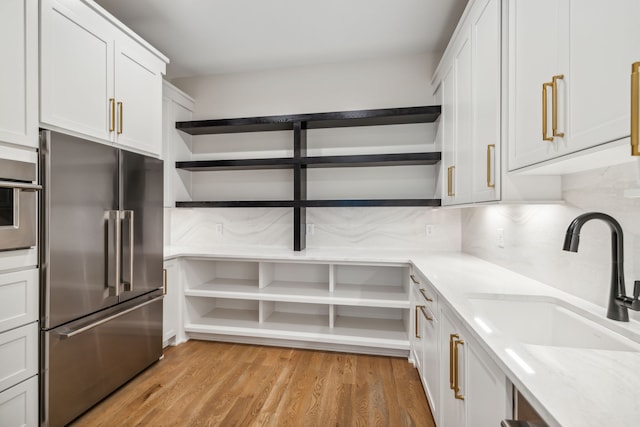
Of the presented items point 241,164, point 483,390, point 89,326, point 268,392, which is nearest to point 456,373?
point 483,390

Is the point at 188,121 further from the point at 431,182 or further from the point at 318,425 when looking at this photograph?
the point at 318,425

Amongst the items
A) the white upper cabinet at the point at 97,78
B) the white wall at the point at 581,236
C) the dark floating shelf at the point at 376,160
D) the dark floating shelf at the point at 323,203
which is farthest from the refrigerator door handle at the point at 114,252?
the white wall at the point at 581,236

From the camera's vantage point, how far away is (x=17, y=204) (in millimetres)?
1443

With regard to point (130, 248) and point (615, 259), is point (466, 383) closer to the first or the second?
point (615, 259)

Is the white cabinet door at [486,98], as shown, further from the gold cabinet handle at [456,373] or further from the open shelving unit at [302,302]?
the open shelving unit at [302,302]

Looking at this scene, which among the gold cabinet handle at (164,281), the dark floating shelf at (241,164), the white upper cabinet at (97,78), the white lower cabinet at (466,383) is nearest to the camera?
the white lower cabinet at (466,383)

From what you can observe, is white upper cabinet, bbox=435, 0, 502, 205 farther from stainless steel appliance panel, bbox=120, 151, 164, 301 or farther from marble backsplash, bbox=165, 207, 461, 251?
stainless steel appliance panel, bbox=120, 151, 164, 301

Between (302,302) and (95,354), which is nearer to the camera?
(95,354)

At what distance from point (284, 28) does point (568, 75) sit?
2.13 meters

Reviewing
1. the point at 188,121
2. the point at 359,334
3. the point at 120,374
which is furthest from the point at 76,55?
the point at 359,334

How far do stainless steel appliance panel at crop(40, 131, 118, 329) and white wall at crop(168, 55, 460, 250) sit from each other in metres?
1.43

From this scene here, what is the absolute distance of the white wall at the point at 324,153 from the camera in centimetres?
301

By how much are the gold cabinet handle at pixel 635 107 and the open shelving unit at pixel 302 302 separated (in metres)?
1.91

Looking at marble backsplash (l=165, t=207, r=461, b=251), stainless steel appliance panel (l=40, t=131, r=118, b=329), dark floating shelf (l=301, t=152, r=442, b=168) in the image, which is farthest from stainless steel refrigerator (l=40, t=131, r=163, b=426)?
dark floating shelf (l=301, t=152, r=442, b=168)
